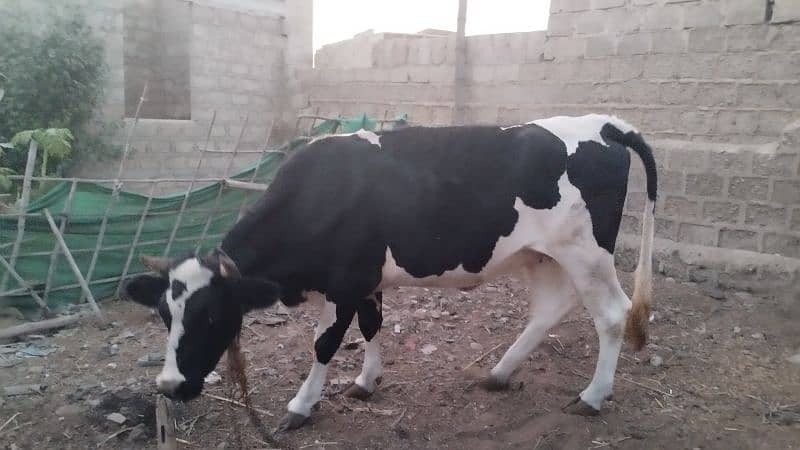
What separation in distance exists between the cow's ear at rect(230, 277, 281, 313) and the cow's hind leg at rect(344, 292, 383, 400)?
804 millimetres

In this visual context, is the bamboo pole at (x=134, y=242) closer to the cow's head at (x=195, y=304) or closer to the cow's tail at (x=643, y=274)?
the cow's head at (x=195, y=304)

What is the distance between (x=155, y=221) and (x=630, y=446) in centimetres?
439

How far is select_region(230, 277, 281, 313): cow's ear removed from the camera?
3225 mm

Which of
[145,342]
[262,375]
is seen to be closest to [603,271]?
[262,375]

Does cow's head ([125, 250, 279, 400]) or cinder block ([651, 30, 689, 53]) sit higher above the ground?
cinder block ([651, 30, 689, 53])

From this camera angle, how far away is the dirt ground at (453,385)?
11.4 ft

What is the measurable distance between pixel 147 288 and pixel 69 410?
1052mm

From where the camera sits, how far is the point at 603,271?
370cm

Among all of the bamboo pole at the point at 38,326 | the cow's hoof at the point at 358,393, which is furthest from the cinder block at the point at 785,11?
the bamboo pole at the point at 38,326

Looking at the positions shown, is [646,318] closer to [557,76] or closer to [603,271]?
[603,271]


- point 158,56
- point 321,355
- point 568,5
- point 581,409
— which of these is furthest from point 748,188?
point 158,56

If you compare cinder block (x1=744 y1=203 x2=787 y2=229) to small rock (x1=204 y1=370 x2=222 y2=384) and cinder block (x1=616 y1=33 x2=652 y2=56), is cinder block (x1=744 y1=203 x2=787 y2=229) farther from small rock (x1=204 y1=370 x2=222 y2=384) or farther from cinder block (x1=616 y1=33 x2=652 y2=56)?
small rock (x1=204 y1=370 x2=222 y2=384)

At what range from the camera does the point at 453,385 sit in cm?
413

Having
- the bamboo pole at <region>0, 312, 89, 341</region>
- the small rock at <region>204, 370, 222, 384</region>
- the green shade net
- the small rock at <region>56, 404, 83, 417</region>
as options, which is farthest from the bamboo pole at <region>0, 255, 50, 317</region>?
the small rock at <region>204, 370, 222, 384</region>
